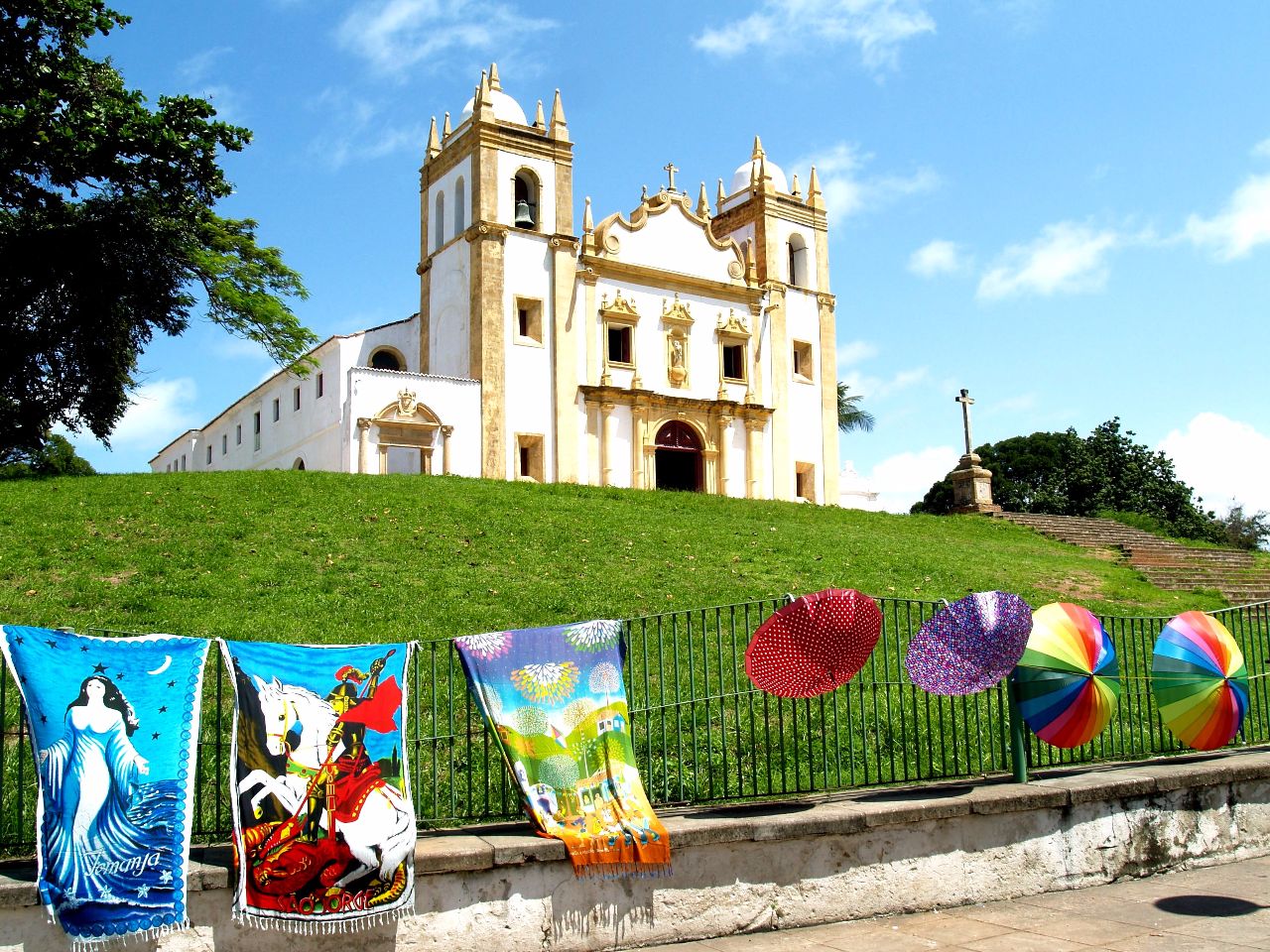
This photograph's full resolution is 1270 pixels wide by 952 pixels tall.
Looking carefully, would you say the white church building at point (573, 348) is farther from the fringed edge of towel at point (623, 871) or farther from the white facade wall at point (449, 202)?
the fringed edge of towel at point (623, 871)

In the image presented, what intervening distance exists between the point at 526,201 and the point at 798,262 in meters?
10.4

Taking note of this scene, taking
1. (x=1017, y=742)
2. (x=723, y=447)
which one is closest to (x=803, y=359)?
(x=723, y=447)

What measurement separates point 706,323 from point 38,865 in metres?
32.5

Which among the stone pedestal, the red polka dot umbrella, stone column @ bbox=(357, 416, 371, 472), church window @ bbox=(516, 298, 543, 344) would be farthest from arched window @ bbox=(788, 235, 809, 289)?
the red polka dot umbrella

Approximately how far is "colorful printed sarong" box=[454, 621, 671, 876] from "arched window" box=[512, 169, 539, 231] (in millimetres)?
28314

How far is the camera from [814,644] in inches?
265

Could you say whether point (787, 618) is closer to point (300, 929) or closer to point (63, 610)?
point (300, 929)

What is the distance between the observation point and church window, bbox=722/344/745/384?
3691 cm

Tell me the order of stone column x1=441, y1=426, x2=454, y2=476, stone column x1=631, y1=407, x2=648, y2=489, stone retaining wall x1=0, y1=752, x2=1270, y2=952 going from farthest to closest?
stone column x1=631, y1=407, x2=648, y2=489 → stone column x1=441, y1=426, x2=454, y2=476 → stone retaining wall x1=0, y1=752, x2=1270, y2=952

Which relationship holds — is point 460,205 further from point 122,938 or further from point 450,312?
point 122,938

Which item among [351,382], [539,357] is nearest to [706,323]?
[539,357]

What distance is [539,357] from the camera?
108 ft

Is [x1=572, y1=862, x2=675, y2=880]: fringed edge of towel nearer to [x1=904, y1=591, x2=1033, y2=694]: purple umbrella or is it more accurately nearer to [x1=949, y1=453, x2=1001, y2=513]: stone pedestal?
[x1=904, y1=591, x2=1033, y2=694]: purple umbrella

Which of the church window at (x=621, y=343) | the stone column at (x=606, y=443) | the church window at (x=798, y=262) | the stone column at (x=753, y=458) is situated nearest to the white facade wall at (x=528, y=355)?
the stone column at (x=606, y=443)
